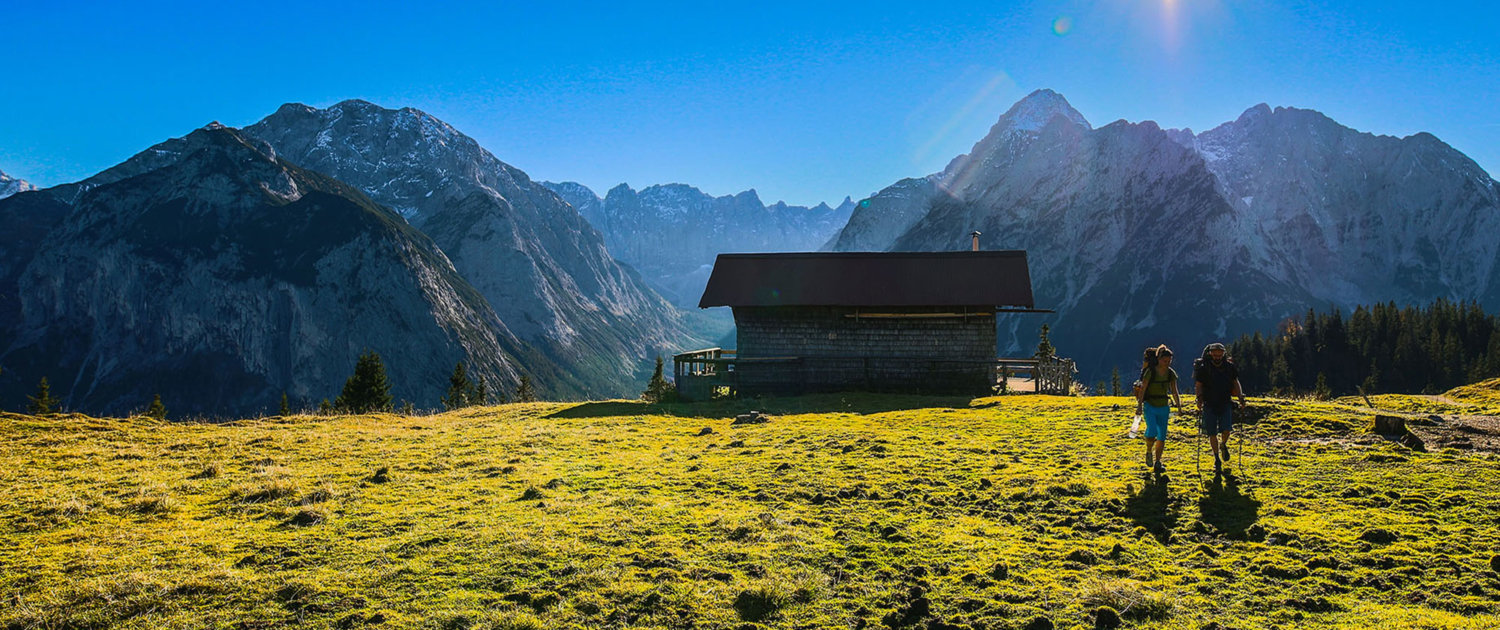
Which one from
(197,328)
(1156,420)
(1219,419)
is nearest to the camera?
(1219,419)

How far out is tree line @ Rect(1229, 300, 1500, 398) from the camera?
98812 millimetres

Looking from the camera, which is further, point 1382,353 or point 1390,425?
point 1382,353

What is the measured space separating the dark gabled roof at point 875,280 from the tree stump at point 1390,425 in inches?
691

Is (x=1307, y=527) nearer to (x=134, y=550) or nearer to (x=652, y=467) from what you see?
(x=652, y=467)

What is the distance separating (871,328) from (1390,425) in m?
20.6

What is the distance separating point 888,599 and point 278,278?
232 meters

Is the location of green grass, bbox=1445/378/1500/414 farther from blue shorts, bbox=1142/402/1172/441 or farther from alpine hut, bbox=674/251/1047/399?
alpine hut, bbox=674/251/1047/399

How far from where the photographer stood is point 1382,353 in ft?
366

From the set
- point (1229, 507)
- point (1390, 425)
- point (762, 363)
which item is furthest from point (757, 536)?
point (762, 363)

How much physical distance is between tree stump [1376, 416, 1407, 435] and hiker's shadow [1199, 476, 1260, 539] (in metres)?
5.89

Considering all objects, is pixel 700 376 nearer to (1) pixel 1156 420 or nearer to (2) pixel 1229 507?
(1) pixel 1156 420

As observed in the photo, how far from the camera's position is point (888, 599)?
774 cm

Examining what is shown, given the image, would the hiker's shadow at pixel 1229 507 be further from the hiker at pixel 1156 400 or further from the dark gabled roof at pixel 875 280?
the dark gabled roof at pixel 875 280

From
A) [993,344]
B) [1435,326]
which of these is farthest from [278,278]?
[1435,326]
